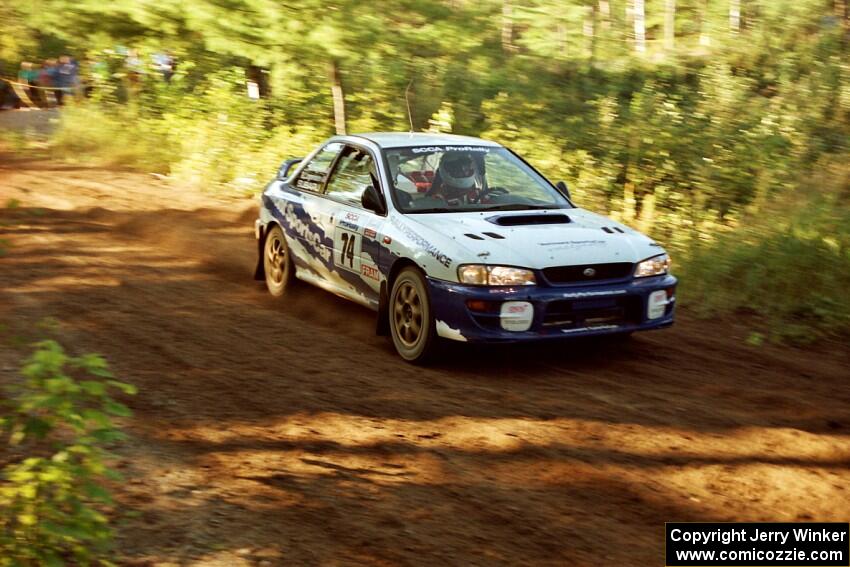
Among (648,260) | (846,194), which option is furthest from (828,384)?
(846,194)

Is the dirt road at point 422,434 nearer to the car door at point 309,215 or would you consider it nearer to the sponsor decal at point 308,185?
the car door at point 309,215

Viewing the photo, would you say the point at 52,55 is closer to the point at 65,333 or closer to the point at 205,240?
the point at 205,240

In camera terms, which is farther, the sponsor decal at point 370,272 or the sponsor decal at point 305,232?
the sponsor decal at point 305,232

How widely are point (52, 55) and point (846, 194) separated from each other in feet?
95.9

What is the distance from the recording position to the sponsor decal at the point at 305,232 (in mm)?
8844

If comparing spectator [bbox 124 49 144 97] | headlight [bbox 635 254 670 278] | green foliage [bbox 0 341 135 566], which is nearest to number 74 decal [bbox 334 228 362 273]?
headlight [bbox 635 254 670 278]

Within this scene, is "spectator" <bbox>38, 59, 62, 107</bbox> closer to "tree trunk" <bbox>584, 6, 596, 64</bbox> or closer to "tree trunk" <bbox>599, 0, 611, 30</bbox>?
"tree trunk" <bbox>584, 6, 596, 64</bbox>

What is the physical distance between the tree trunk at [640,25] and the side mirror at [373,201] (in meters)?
25.8

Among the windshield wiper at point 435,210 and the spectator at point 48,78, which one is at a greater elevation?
the windshield wiper at point 435,210

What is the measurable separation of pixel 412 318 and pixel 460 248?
72 cm

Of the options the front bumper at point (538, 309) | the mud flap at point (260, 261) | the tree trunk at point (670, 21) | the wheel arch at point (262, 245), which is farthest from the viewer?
the tree trunk at point (670, 21)

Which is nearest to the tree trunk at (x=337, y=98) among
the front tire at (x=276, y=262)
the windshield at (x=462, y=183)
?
the front tire at (x=276, y=262)

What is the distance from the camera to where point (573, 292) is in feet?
23.1

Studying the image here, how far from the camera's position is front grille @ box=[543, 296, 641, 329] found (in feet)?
23.1
